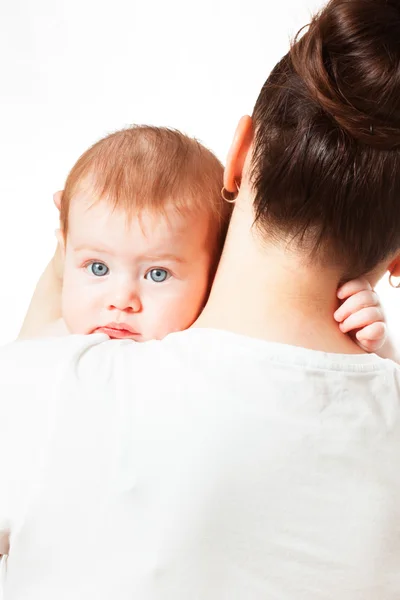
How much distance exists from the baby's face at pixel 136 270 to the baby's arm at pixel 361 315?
303 millimetres

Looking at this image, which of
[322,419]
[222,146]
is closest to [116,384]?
[322,419]

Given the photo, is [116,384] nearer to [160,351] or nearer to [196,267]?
[160,351]

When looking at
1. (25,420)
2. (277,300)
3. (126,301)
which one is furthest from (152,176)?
(25,420)

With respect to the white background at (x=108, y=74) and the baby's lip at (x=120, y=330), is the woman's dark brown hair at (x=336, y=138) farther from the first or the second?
the white background at (x=108, y=74)

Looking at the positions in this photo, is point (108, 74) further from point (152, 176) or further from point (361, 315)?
point (361, 315)

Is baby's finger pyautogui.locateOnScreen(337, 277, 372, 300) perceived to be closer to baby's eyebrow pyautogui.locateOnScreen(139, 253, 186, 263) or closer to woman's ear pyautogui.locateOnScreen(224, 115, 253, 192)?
woman's ear pyautogui.locateOnScreen(224, 115, 253, 192)

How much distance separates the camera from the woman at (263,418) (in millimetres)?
1085

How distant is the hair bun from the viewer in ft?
3.66

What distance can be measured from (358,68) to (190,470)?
52 cm

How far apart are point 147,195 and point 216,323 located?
305mm

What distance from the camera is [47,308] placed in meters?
1.73

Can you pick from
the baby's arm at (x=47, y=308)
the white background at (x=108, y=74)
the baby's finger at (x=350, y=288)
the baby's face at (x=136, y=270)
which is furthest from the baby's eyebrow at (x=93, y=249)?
the white background at (x=108, y=74)

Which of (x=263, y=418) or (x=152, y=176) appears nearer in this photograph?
(x=263, y=418)

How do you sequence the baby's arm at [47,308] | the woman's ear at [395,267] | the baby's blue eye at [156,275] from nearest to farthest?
the woman's ear at [395,267], the baby's blue eye at [156,275], the baby's arm at [47,308]
